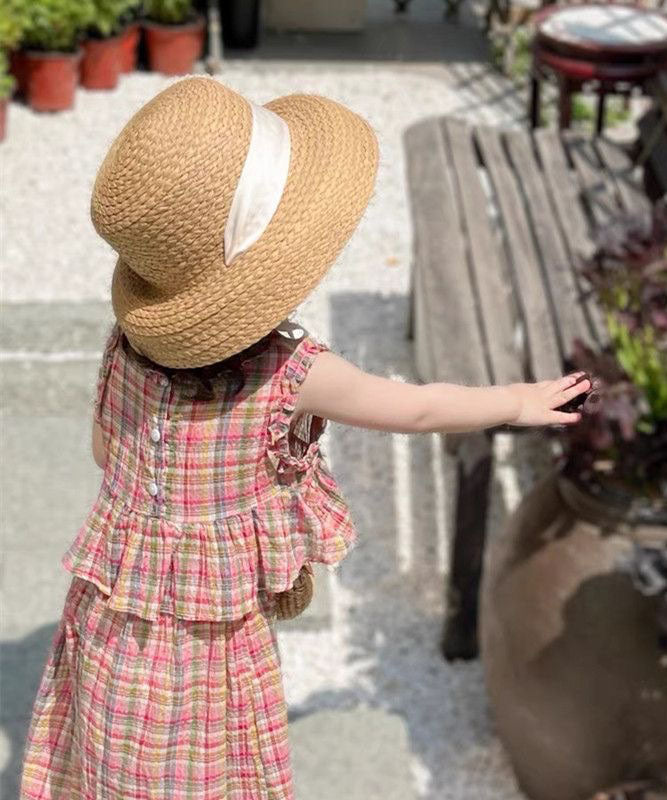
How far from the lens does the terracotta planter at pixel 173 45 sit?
27.5 feet

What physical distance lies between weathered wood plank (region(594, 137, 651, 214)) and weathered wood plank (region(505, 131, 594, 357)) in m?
0.24

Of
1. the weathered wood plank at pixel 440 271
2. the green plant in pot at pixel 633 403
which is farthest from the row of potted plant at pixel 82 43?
the green plant in pot at pixel 633 403

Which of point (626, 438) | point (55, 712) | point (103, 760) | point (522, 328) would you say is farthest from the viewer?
point (522, 328)

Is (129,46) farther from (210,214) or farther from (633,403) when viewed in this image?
(210,214)

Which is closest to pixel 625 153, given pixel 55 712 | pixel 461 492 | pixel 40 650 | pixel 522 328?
pixel 522 328

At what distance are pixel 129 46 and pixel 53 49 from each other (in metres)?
0.72

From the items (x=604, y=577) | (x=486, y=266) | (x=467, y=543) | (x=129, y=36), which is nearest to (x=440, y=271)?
(x=486, y=266)

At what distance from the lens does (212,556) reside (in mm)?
2041

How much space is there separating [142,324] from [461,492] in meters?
2.00

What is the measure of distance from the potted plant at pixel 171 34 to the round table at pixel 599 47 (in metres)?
2.23

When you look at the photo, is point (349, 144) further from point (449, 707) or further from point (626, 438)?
point (449, 707)

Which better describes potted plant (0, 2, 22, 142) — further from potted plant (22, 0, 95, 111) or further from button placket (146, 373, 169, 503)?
button placket (146, 373, 169, 503)

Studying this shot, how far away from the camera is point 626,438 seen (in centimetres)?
313

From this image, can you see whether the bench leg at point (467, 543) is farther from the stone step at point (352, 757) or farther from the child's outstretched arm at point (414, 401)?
the child's outstretched arm at point (414, 401)
